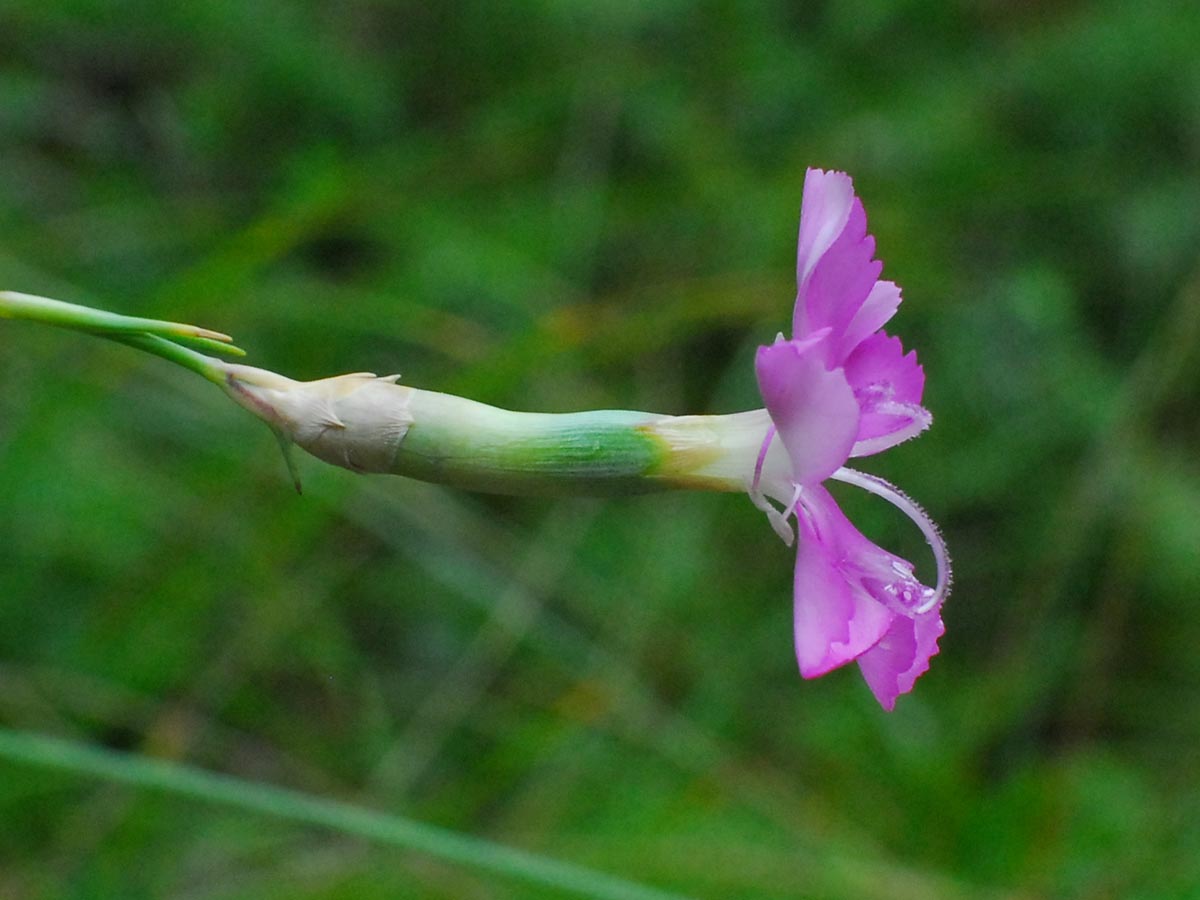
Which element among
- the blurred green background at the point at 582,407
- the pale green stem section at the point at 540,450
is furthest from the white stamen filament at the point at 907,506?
the blurred green background at the point at 582,407

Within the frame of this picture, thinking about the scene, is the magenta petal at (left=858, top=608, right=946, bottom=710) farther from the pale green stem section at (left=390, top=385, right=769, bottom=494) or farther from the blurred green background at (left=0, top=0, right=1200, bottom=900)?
the blurred green background at (left=0, top=0, right=1200, bottom=900)

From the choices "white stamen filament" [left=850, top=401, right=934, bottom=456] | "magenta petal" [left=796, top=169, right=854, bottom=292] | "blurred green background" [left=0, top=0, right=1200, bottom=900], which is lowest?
"white stamen filament" [left=850, top=401, right=934, bottom=456]

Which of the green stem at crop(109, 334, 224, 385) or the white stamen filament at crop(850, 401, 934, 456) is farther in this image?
the white stamen filament at crop(850, 401, 934, 456)

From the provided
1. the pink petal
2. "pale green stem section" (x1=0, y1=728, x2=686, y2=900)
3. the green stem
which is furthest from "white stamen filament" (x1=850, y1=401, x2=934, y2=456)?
"pale green stem section" (x1=0, y1=728, x2=686, y2=900)

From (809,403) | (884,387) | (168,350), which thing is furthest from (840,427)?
(168,350)

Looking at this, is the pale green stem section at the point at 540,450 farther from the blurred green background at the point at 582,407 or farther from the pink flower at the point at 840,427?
the blurred green background at the point at 582,407

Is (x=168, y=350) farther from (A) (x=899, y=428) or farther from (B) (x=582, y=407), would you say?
(B) (x=582, y=407)

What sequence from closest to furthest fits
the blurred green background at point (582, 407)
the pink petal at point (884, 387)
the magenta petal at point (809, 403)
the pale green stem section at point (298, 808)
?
1. the magenta petal at point (809, 403)
2. the pink petal at point (884, 387)
3. the pale green stem section at point (298, 808)
4. the blurred green background at point (582, 407)
